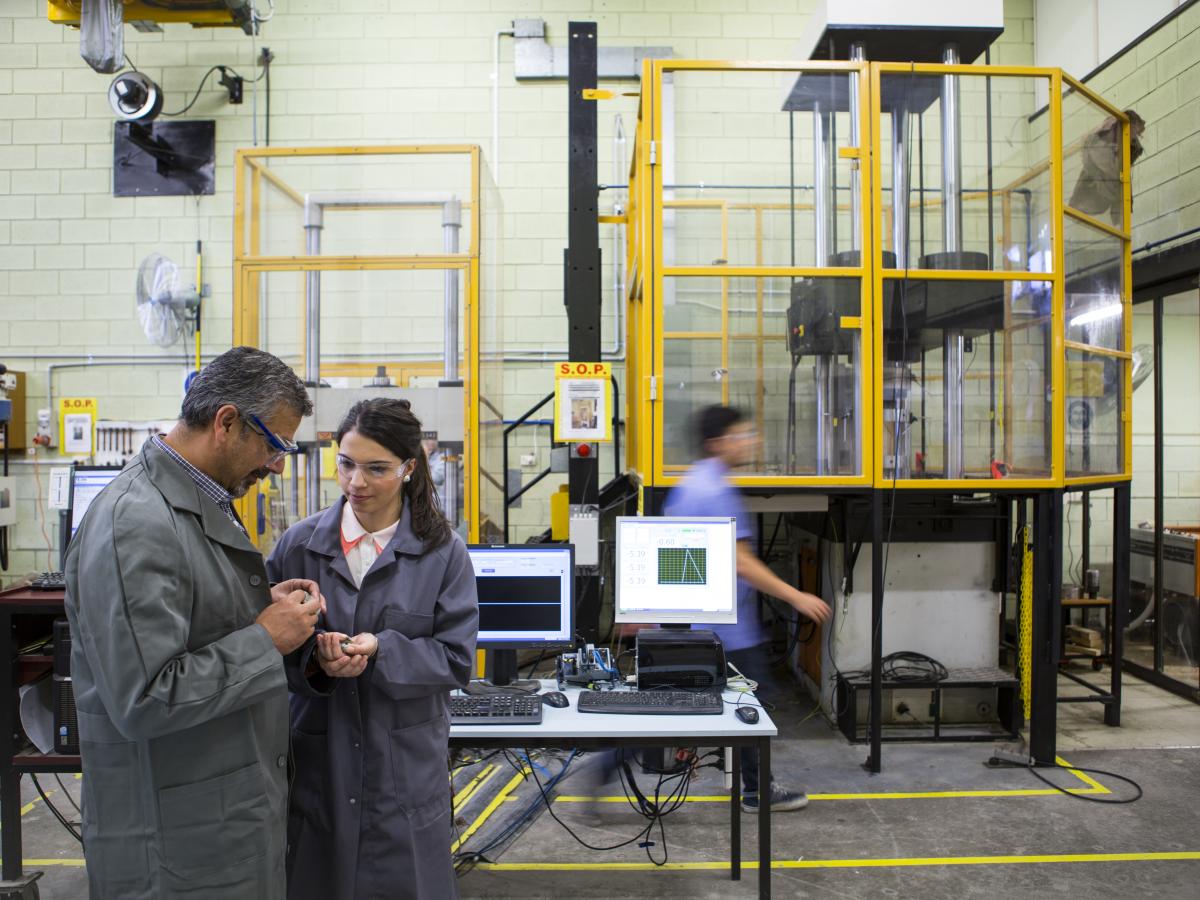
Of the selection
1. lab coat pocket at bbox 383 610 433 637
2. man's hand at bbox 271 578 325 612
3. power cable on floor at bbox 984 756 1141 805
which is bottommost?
power cable on floor at bbox 984 756 1141 805

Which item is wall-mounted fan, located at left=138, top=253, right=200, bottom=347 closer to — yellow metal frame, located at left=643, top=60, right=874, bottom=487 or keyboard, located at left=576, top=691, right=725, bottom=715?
yellow metal frame, located at left=643, top=60, right=874, bottom=487

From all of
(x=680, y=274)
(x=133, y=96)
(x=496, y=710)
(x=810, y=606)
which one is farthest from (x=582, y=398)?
(x=133, y=96)

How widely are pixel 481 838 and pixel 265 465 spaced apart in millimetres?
2163

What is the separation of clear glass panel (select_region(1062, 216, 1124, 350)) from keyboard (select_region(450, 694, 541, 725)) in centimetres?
317

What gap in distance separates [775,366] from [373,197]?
2698 mm

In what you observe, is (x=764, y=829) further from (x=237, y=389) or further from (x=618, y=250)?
(x=618, y=250)

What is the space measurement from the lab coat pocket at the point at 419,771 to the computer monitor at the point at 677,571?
123cm

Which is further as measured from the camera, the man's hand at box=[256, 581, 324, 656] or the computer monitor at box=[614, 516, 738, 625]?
the computer monitor at box=[614, 516, 738, 625]

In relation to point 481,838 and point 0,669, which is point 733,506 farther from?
point 0,669

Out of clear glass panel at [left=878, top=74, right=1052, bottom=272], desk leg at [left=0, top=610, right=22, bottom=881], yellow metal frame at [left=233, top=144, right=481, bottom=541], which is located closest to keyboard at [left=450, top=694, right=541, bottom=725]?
→ desk leg at [left=0, top=610, right=22, bottom=881]

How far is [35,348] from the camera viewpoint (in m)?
6.31

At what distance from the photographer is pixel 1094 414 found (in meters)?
4.16

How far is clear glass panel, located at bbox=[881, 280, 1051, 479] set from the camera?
3748mm

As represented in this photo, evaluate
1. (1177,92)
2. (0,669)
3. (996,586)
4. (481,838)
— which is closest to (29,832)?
(0,669)
